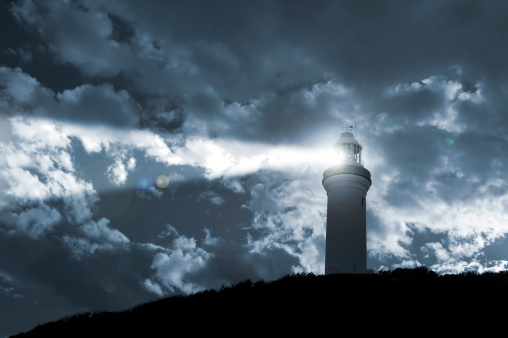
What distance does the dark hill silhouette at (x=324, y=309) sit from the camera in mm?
16109

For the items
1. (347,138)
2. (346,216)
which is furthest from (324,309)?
(347,138)

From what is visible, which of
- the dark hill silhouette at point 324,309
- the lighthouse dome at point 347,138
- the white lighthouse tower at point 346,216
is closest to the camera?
the dark hill silhouette at point 324,309

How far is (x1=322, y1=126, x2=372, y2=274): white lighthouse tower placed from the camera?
32625mm

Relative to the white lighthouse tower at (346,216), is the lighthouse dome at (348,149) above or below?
above

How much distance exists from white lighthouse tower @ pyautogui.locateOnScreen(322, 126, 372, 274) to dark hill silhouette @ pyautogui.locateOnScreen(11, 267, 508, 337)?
9.12 metres

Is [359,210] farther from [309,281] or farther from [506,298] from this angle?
[506,298]

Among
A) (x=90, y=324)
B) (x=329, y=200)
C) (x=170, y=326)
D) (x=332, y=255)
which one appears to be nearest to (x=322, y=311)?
(x=170, y=326)

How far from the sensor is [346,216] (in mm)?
33688

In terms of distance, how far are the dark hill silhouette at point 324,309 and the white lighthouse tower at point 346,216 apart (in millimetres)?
9120

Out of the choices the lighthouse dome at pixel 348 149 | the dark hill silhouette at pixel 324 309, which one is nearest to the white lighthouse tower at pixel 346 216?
the lighthouse dome at pixel 348 149

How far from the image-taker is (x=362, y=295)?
18828mm

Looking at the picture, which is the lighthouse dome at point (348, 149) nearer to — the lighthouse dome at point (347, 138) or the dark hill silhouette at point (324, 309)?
the lighthouse dome at point (347, 138)

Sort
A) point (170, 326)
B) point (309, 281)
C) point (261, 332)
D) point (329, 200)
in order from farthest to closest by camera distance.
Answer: point (329, 200), point (309, 281), point (170, 326), point (261, 332)

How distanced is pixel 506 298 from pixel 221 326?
→ 30.2ft
